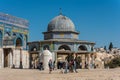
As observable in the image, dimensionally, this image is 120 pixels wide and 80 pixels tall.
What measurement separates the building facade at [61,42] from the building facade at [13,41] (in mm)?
1376

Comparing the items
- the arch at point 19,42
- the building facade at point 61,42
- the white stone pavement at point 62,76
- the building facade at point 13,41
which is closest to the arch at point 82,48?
the building facade at point 61,42

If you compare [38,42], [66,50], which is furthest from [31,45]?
[66,50]

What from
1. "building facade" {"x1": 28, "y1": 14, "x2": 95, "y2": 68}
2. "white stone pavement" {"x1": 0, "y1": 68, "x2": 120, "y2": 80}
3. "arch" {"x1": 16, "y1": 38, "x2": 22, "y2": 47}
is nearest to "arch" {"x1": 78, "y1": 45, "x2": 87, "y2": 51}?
"building facade" {"x1": 28, "y1": 14, "x2": 95, "y2": 68}

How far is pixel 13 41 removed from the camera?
4503 centimetres

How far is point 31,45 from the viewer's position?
49.6 m

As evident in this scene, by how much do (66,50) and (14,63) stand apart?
7.86 meters

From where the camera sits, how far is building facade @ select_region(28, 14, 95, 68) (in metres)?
47.2

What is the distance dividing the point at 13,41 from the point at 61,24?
957 cm

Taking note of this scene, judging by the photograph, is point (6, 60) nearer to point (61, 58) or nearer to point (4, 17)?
point (4, 17)

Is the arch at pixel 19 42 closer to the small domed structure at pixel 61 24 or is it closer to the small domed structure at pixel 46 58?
the small domed structure at pixel 61 24

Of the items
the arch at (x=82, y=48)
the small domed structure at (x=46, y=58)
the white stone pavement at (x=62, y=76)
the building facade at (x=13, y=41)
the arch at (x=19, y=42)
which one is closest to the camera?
the white stone pavement at (x=62, y=76)

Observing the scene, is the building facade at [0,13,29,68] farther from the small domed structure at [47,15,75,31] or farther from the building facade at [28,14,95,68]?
the small domed structure at [47,15,75,31]

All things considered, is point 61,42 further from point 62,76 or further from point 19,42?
point 62,76

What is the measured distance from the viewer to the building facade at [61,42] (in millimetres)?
47156
